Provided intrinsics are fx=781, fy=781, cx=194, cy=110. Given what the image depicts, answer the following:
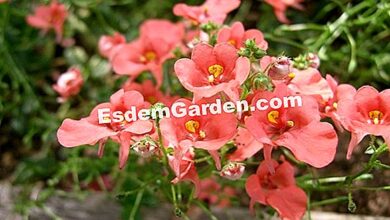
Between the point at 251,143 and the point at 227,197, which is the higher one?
the point at 251,143

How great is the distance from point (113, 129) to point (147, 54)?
337 mm

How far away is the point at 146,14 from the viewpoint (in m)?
1.82

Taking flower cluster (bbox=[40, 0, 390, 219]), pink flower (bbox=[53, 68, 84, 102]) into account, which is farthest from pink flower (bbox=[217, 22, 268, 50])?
pink flower (bbox=[53, 68, 84, 102])

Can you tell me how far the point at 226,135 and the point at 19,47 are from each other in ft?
2.70

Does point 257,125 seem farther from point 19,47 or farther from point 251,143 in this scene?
point 19,47

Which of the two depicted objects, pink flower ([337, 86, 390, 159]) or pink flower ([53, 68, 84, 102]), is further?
pink flower ([53, 68, 84, 102])

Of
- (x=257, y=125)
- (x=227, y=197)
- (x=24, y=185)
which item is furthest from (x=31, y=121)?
(x=257, y=125)

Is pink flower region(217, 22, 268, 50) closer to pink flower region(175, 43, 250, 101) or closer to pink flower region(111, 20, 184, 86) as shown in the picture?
pink flower region(175, 43, 250, 101)

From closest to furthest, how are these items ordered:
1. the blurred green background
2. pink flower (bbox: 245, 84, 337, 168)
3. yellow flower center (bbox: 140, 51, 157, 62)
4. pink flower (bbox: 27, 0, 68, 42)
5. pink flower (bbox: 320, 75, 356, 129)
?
pink flower (bbox: 245, 84, 337, 168)
pink flower (bbox: 320, 75, 356, 129)
yellow flower center (bbox: 140, 51, 157, 62)
the blurred green background
pink flower (bbox: 27, 0, 68, 42)

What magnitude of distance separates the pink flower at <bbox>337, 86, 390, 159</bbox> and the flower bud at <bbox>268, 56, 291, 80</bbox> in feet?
0.29

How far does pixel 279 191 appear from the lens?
1.18 meters

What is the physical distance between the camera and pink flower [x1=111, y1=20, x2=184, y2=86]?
1.35 m

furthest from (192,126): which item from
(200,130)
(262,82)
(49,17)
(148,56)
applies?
(49,17)

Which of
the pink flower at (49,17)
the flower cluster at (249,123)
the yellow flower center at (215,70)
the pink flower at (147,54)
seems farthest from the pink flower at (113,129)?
the pink flower at (49,17)
